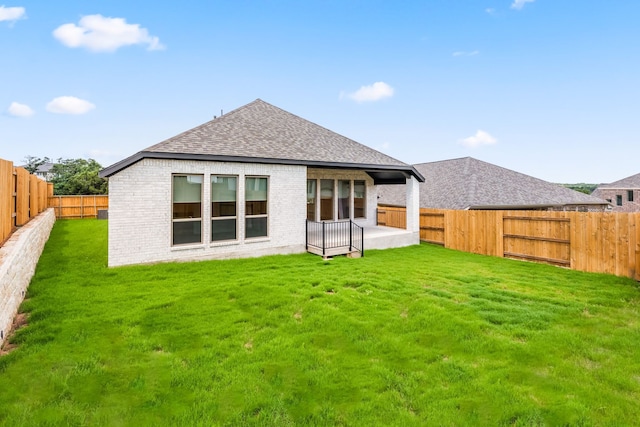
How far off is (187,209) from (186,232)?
74 cm

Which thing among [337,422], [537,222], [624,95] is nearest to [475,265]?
[537,222]

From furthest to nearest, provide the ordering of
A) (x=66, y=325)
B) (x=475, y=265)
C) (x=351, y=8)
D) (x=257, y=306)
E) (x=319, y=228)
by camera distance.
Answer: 1. (x=351, y=8)
2. (x=319, y=228)
3. (x=475, y=265)
4. (x=257, y=306)
5. (x=66, y=325)

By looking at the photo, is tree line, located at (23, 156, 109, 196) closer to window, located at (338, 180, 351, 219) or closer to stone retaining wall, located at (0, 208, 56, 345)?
window, located at (338, 180, 351, 219)

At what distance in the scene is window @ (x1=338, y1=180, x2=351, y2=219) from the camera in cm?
1605

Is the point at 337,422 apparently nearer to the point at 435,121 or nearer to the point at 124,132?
the point at 435,121

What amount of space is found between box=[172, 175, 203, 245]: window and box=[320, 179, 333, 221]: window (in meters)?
6.69

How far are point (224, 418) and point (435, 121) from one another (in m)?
28.7

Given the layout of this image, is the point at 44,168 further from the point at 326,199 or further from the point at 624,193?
the point at 624,193

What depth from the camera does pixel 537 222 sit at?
11.1m

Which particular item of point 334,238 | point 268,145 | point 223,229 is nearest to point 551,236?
point 334,238

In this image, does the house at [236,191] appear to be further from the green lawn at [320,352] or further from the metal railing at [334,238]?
the green lawn at [320,352]

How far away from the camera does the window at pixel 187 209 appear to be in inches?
383

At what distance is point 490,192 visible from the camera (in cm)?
2102

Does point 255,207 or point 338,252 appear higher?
point 255,207
